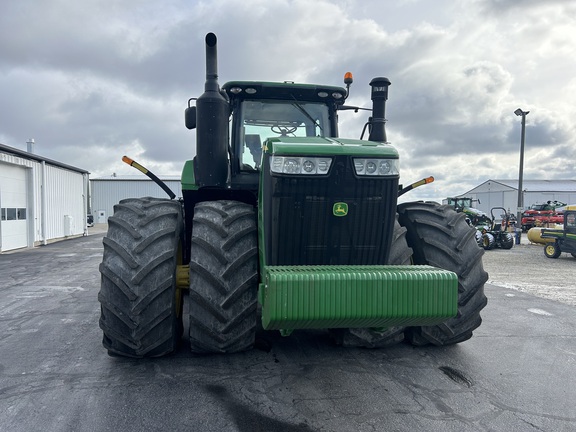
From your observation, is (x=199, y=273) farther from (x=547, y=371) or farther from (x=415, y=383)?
(x=547, y=371)

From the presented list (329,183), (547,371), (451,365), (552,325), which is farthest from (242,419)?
(552,325)

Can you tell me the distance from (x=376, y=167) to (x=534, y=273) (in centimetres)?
1087

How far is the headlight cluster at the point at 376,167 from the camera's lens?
349 centimetres

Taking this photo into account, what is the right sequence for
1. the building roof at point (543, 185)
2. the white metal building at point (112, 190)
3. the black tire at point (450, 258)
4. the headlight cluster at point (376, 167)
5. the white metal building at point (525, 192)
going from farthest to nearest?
1. the building roof at point (543, 185)
2. the white metal building at point (525, 192)
3. the white metal building at point (112, 190)
4. the black tire at point (450, 258)
5. the headlight cluster at point (376, 167)

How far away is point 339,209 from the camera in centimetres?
357

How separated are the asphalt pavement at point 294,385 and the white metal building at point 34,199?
13.6m

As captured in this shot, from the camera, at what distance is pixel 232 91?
191 inches

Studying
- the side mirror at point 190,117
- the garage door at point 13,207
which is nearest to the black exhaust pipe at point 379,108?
the side mirror at point 190,117

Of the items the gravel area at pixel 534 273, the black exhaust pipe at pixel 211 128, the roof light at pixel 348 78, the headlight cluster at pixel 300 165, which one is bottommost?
the gravel area at pixel 534 273

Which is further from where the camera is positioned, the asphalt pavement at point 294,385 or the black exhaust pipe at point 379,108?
the black exhaust pipe at point 379,108

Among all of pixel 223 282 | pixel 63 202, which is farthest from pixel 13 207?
pixel 223 282

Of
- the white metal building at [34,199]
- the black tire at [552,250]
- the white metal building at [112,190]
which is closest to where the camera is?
the black tire at [552,250]

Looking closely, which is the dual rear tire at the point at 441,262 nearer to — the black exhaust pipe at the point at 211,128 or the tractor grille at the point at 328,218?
the tractor grille at the point at 328,218

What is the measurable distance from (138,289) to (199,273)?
1.82 ft
